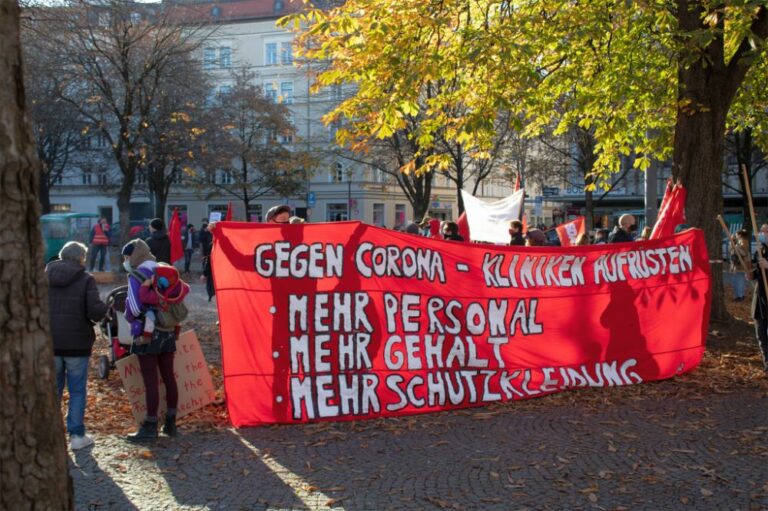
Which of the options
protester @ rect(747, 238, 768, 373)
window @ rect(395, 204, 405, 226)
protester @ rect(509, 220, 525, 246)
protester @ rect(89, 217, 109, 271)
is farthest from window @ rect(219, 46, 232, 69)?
protester @ rect(747, 238, 768, 373)

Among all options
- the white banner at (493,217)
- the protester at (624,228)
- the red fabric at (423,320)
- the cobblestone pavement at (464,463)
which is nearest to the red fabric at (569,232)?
the white banner at (493,217)

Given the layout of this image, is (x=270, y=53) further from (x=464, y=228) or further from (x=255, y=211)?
(x=464, y=228)

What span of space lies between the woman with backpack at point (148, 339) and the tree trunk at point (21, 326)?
3830 millimetres

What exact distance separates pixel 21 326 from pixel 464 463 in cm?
407

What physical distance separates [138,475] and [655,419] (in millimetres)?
4575

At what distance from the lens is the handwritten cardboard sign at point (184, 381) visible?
727 cm

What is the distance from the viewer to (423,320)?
804 centimetres

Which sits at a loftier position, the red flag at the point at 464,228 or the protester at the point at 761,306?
the red flag at the point at 464,228

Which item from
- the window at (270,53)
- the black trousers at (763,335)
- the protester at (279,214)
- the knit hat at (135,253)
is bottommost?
the black trousers at (763,335)

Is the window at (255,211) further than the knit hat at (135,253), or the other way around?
the window at (255,211)

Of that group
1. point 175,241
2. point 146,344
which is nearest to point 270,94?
point 175,241

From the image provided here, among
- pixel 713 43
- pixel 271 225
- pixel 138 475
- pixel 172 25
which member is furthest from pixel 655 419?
pixel 172 25

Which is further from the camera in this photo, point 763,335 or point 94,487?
point 763,335

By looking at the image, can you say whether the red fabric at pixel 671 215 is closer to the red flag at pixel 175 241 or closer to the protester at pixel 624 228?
the protester at pixel 624 228
